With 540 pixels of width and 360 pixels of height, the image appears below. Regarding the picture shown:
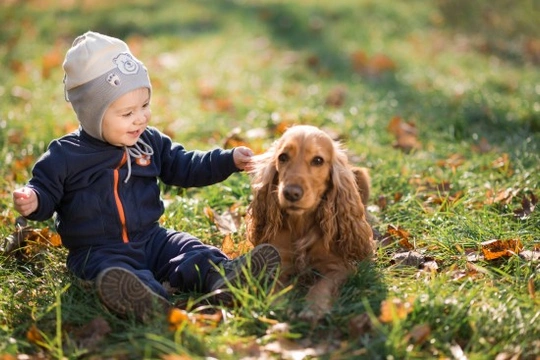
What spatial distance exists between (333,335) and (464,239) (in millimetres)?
1211

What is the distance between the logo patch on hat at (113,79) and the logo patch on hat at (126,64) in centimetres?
5

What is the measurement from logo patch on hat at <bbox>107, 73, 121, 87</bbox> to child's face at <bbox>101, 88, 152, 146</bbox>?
0.07 m

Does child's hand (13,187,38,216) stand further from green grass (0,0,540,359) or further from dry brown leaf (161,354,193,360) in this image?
dry brown leaf (161,354,193,360)

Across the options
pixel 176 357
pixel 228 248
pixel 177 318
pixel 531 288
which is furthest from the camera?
pixel 228 248

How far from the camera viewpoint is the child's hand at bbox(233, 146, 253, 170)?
3.78m

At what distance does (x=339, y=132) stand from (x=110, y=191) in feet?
9.13

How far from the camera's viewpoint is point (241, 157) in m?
3.78

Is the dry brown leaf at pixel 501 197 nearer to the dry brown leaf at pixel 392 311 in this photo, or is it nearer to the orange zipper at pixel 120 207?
the dry brown leaf at pixel 392 311

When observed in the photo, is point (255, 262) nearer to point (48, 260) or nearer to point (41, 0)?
point (48, 260)

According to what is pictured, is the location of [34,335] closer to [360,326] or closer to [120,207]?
[120,207]

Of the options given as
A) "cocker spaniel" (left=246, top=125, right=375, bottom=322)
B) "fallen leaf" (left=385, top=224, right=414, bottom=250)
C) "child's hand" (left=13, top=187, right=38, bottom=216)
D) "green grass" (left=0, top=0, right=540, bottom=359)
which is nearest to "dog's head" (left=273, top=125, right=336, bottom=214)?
"cocker spaniel" (left=246, top=125, right=375, bottom=322)

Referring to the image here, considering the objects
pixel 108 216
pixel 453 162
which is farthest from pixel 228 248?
pixel 453 162

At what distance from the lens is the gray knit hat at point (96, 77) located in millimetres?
3432

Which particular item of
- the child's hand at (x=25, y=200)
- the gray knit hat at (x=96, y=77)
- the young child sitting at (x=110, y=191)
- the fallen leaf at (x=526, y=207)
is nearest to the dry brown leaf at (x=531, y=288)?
the fallen leaf at (x=526, y=207)
